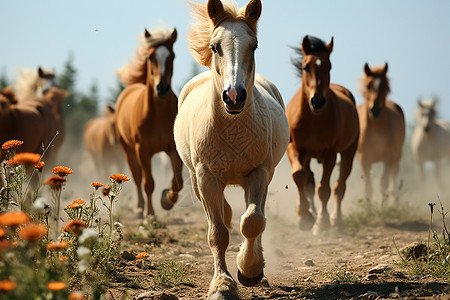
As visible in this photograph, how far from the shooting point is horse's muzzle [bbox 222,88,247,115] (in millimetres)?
3975


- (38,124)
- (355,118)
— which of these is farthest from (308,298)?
(38,124)

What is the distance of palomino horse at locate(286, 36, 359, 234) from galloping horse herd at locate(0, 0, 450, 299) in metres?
0.02

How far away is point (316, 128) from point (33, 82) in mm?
10079

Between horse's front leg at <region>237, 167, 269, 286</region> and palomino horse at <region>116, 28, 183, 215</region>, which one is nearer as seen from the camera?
horse's front leg at <region>237, 167, 269, 286</region>

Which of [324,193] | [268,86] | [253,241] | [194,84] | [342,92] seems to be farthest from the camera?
[342,92]

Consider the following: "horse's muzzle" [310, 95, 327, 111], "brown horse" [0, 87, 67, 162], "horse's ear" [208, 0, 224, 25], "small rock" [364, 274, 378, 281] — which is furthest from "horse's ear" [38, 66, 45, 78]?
"small rock" [364, 274, 378, 281]

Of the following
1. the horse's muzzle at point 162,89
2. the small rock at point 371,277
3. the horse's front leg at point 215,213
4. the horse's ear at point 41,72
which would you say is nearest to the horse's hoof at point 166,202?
the horse's muzzle at point 162,89

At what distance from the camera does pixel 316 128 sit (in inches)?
343

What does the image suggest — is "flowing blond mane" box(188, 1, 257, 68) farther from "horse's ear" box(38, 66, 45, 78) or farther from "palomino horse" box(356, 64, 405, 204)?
"horse's ear" box(38, 66, 45, 78)

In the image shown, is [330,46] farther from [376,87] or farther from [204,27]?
[204,27]

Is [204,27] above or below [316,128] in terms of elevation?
above

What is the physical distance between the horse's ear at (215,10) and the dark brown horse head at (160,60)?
467 centimetres

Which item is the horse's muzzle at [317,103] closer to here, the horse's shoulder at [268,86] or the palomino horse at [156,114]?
the horse's shoulder at [268,86]

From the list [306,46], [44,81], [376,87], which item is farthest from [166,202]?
[44,81]
